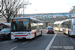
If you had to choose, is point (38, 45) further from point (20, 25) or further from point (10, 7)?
point (10, 7)

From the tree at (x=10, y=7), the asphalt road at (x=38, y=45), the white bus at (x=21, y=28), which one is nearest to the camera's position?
the asphalt road at (x=38, y=45)

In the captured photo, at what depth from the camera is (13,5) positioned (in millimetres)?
31391

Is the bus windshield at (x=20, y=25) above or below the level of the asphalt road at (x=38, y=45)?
above

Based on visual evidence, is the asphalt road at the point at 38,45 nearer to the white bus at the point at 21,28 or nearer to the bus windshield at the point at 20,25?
the white bus at the point at 21,28

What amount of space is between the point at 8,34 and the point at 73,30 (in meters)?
9.47

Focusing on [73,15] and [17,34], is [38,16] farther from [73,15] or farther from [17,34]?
[17,34]

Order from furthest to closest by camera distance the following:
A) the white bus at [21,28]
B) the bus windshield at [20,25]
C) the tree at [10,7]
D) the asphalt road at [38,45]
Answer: the tree at [10,7], the bus windshield at [20,25], the white bus at [21,28], the asphalt road at [38,45]

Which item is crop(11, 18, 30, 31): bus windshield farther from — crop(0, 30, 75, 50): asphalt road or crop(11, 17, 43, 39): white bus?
crop(0, 30, 75, 50): asphalt road

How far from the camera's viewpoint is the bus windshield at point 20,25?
1631 centimetres

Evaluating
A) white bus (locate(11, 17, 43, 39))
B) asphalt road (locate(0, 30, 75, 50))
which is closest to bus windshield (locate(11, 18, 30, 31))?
white bus (locate(11, 17, 43, 39))

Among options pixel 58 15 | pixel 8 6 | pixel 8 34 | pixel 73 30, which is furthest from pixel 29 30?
pixel 58 15

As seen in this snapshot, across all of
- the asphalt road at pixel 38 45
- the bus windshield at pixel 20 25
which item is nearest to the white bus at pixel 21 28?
the bus windshield at pixel 20 25

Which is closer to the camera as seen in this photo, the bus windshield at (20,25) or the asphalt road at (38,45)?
the asphalt road at (38,45)

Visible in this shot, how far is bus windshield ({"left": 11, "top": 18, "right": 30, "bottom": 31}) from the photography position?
16.3 meters
